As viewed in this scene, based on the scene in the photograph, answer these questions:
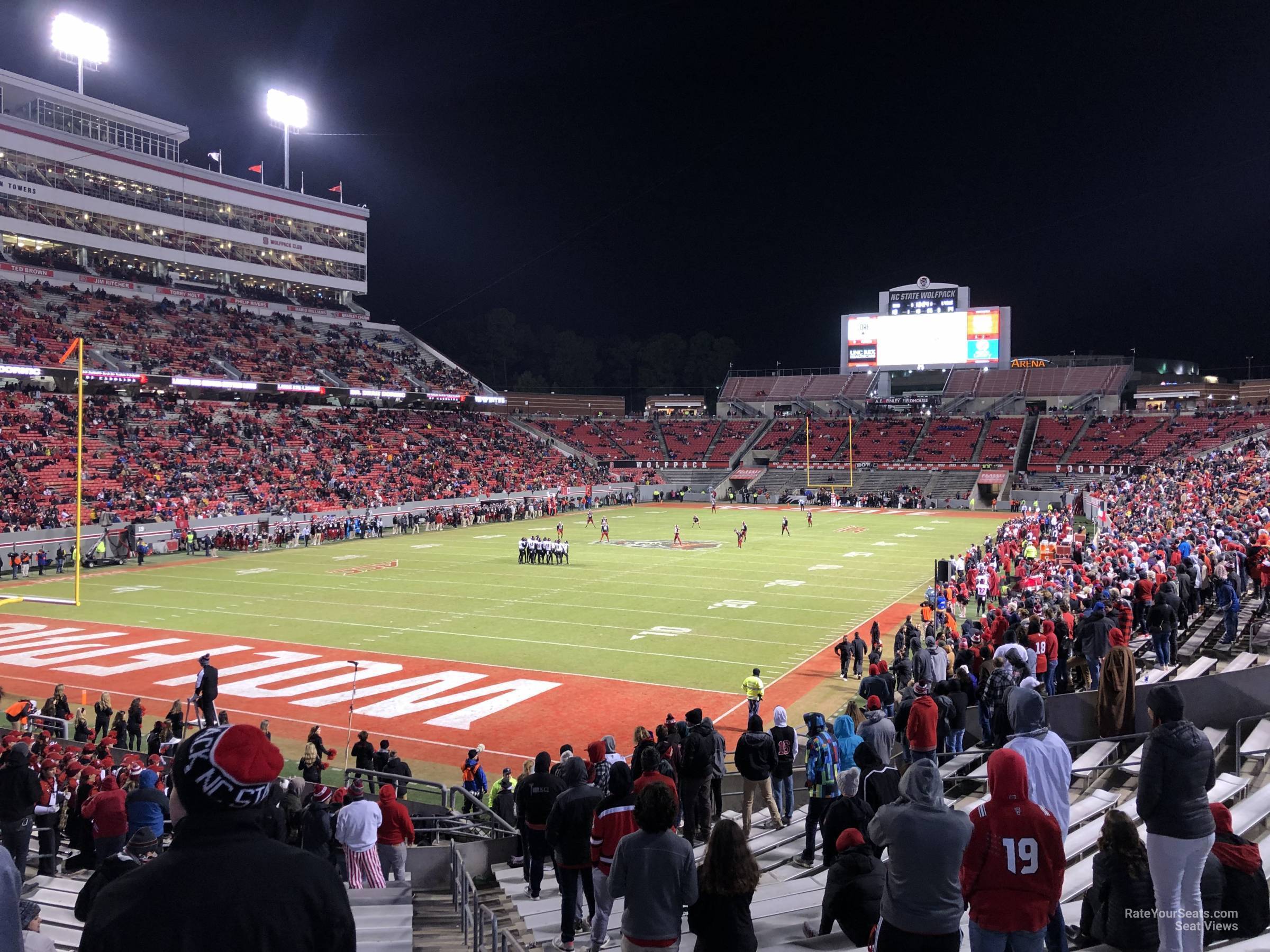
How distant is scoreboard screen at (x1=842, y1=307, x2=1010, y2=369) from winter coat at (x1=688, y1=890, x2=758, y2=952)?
69.9 meters

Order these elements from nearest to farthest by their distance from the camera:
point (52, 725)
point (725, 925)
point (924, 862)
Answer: point (924, 862), point (725, 925), point (52, 725)

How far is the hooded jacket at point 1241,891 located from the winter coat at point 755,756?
13.9 feet

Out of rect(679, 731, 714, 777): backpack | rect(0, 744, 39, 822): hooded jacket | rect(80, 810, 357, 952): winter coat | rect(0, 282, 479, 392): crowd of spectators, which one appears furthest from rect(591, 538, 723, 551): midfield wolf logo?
rect(80, 810, 357, 952): winter coat

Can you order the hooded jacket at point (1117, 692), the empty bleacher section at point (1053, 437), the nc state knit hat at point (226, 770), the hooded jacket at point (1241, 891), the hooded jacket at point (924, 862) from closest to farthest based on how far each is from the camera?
1. the nc state knit hat at point (226, 770)
2. the hooded jacket at point (924, 862)
3. the hooded jacket at point (1241, 891)
4. the hooded jacket at point (1117, 692)
5. the empty bleacher section at point (1053, 437)

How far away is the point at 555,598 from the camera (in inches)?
1082

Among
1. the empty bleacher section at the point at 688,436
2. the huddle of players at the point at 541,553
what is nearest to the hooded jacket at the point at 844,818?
the huddle of players at the point at 541,553

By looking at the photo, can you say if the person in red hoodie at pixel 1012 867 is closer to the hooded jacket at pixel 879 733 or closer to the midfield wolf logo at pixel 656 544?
the hooded jacket at pixel 879 733

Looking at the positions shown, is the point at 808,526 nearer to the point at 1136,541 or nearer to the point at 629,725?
the point at 1136,541

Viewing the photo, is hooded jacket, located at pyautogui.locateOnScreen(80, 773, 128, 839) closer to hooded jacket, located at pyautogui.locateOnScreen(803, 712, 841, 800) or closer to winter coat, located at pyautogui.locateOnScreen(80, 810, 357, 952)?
hooded jacket, located at pyautogui.locateOnScreen(803, 712, 841, 800)

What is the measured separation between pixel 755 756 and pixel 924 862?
15.9 ft

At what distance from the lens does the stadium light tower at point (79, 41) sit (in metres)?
55.4

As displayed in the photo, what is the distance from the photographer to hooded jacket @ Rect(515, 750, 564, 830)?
752 cm

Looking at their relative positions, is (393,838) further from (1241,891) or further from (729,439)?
(729,439)

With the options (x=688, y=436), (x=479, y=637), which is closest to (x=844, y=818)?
(x=479, y=637)
